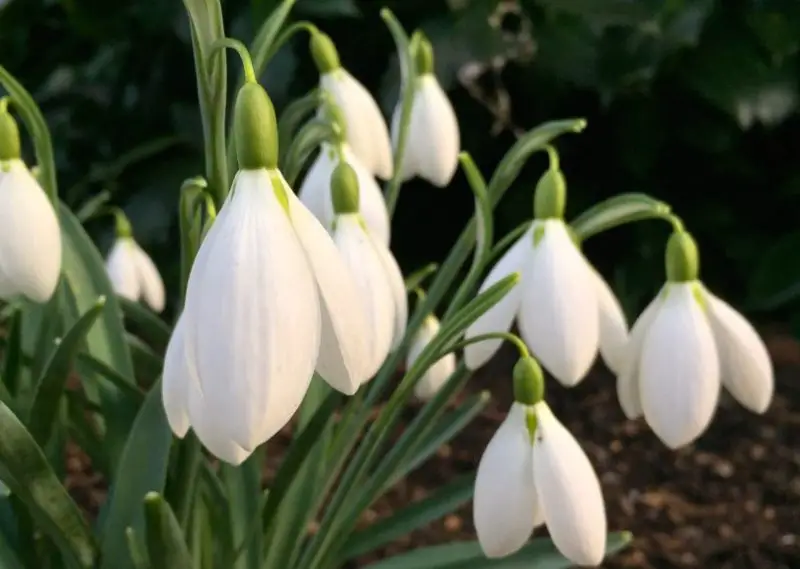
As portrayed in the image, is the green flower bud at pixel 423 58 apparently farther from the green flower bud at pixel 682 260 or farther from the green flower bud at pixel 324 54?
the green flower bud at pixel 682 260

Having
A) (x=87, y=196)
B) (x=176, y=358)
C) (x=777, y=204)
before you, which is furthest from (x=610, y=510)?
(x=87, y=196)

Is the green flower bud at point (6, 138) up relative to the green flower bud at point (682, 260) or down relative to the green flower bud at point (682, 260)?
up

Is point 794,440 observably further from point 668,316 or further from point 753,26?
point 668,316

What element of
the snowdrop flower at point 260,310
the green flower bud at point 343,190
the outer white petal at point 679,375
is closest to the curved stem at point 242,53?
the snowdrop flower at point 260,310

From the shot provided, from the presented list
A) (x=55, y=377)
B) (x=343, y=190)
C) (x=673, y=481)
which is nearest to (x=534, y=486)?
(x=343, y=190)

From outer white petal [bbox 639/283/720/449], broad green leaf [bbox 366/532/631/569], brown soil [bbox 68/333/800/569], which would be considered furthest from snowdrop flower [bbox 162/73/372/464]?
brown soil [bbox 68/333/800/569]

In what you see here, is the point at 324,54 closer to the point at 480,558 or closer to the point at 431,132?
the point at 431,132

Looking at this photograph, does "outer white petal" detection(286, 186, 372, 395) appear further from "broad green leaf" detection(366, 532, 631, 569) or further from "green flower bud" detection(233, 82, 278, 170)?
"broad green leaf" detection(366, 532, 631, 569)

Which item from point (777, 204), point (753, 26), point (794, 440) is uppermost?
point (753, 26)
